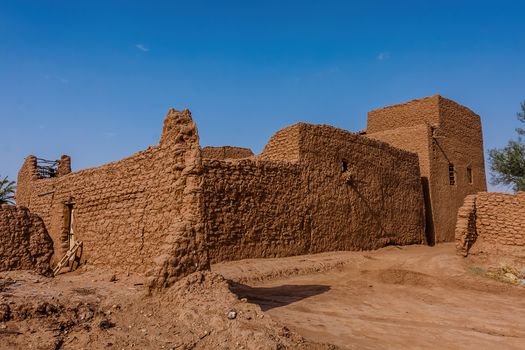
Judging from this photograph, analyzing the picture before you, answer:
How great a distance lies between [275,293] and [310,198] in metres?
4.90

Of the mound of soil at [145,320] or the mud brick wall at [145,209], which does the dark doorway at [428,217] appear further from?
the mound of soil at [145,320]

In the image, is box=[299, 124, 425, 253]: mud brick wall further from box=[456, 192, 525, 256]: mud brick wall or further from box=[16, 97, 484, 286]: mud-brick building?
box=[456, 192, 525, 256]: mud brick wall

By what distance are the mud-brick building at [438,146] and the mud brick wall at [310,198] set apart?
1.67m

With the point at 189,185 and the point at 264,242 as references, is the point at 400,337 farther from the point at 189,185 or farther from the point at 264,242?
the point at 264,242

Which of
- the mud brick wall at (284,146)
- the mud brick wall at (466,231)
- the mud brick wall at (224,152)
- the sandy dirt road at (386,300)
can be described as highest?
the mud brick wall at (224,152)

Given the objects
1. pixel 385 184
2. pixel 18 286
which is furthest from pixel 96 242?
pixel 385 184

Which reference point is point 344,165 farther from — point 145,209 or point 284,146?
point 145,209

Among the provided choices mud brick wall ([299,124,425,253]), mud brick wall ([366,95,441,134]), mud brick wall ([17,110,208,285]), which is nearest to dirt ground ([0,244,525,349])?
mud brick wall ([17,110,208,285])

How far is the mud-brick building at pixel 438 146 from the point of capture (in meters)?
18.6

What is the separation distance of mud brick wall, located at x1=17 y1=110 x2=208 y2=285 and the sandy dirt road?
171 cm

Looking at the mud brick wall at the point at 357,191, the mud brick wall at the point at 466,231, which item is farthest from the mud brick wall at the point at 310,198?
the mud brick wall at the point at 466,231

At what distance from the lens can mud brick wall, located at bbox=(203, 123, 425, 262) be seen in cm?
1052

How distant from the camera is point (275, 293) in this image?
8062mm

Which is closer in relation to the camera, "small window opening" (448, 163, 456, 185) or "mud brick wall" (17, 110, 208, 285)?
"mud brick wall" (17, 110, 208, 285)
